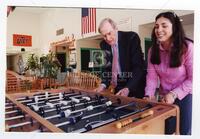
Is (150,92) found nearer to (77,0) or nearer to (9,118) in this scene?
(77,0)

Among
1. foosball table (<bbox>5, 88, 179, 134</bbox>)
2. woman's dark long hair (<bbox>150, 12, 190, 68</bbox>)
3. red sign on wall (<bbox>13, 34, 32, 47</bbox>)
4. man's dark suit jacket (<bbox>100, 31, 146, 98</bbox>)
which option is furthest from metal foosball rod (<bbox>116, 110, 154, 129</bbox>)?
red sign on wall (<bbox>13, 34, 32, 47</bbox>)

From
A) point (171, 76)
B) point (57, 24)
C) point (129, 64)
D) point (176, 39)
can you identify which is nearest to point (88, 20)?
point (57, 24)

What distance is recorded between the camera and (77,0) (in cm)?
245

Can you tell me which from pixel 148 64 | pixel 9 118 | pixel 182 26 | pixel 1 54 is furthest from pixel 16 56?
pixel 182 26

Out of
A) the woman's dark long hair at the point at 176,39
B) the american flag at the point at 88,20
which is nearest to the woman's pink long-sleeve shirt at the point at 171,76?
the woman's dark long hair at the point at 176,39

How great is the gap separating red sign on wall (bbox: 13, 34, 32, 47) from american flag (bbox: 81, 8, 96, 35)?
543 mm

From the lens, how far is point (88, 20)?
97.3 inches

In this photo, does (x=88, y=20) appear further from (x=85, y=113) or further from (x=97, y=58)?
(x=85, y=113)

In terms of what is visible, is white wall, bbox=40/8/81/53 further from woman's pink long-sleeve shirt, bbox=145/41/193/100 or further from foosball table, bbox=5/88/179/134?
woman's pink long-sleeve shirt, bbox=145/41/193/100

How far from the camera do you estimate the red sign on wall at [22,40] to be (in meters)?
2.46

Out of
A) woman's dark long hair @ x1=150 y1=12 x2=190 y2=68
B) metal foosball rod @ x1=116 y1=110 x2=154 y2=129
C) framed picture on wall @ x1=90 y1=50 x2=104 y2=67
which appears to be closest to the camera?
metal foosball rod @ x1=116 y1=110 x2=154 y2=129

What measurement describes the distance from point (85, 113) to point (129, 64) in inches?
25.6

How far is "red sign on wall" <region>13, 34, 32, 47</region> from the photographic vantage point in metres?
2.46

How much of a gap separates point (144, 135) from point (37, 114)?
1013 mm
